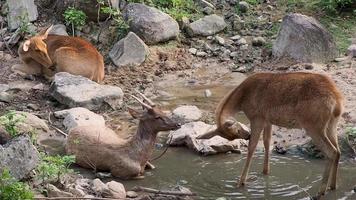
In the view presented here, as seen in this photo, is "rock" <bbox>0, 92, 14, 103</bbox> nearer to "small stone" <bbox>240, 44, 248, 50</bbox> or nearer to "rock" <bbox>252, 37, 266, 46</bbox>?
"small stone" <bbox>240, 44, 248, 50</bbox>

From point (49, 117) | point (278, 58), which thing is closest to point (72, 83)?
point (49, 117)

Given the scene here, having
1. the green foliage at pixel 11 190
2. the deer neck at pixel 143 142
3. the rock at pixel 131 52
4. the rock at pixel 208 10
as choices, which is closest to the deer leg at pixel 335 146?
the deer neck at pixel 143 142

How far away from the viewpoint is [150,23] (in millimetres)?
13672

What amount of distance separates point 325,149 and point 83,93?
4.53 metres

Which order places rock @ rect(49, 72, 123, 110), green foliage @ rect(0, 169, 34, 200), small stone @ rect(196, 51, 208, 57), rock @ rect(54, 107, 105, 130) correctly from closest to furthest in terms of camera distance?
green foliage @ rect(0, 169, 34, 200), rock @ rect(54, 107, 105, 130), rock @ rect(49, 72, 123, 110), small stone @ rect(196, 51, 208, 57)

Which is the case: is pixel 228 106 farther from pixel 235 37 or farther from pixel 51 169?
pixel 235 37

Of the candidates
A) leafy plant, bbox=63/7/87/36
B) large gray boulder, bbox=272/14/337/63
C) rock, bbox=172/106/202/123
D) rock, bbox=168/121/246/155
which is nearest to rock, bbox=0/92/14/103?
leafy plant, bbox=63/7/87/36

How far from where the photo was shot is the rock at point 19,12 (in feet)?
47.0

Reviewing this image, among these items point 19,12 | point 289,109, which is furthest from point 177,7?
point 289,109

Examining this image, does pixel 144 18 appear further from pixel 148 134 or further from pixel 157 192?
Answer: pixel 157 192

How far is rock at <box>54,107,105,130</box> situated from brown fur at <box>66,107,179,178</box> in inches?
32.1

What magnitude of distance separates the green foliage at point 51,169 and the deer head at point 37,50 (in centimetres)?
484

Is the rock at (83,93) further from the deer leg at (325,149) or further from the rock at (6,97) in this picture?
the deer leg at (325,149)

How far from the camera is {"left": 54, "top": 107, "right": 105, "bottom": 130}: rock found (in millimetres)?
10802
